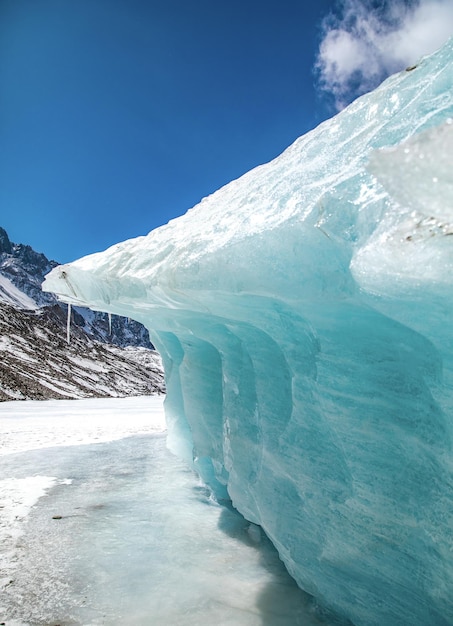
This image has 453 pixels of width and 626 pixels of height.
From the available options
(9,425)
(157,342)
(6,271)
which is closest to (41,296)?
(6,271)

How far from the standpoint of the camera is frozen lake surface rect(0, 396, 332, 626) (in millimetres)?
2543

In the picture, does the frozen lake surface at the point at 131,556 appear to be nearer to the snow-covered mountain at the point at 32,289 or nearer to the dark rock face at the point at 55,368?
the dark rock face at the point at 55,368

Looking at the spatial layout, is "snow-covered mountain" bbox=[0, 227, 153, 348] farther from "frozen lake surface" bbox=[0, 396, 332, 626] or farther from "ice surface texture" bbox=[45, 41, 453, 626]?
"ice surface texture" bbox=[45, 41, 453, 626]

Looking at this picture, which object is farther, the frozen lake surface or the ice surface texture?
the frozen lake surface

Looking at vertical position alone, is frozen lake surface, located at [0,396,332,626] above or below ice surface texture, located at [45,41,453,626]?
below

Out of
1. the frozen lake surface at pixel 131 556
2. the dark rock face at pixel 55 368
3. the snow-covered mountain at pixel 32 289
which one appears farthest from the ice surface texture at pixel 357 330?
the snow-covered mountain at pixel 32 289

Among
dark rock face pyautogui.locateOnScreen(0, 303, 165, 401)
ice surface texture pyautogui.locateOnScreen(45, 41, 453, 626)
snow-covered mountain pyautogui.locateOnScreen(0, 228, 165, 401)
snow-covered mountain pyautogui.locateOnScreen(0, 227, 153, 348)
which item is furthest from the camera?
snow-covered mountain pyautogui.locateOnScreen(0, 227, 153, 348)

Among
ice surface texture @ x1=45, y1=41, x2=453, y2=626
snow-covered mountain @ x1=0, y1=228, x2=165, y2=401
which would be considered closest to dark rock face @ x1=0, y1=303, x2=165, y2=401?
snow-covered mountain @ x1=0, y1=228, x2=165, y2=401

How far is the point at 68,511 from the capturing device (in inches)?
179

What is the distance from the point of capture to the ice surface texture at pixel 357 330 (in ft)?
5.60

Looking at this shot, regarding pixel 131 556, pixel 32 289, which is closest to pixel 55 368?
pixel 131 556

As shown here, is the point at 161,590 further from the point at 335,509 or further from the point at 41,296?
the point at 41,296

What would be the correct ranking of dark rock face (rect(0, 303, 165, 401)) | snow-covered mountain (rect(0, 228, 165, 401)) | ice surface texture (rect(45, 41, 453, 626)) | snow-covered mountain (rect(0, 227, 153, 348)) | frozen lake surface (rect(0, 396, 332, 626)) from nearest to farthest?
1. ice surface texture (rect(45, 41, 453, 626))
2. frozen lake surface (rect(0, 396, 332, 626))
3. dark rock face (rect(0, 303, 165, 401))
4. snow-covered mountain (rect(0, 228, 165, 401))
5. snow-covered mountain (rect(0, 227, 153, 348))

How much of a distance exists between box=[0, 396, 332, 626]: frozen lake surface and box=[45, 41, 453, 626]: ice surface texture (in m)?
0.50
